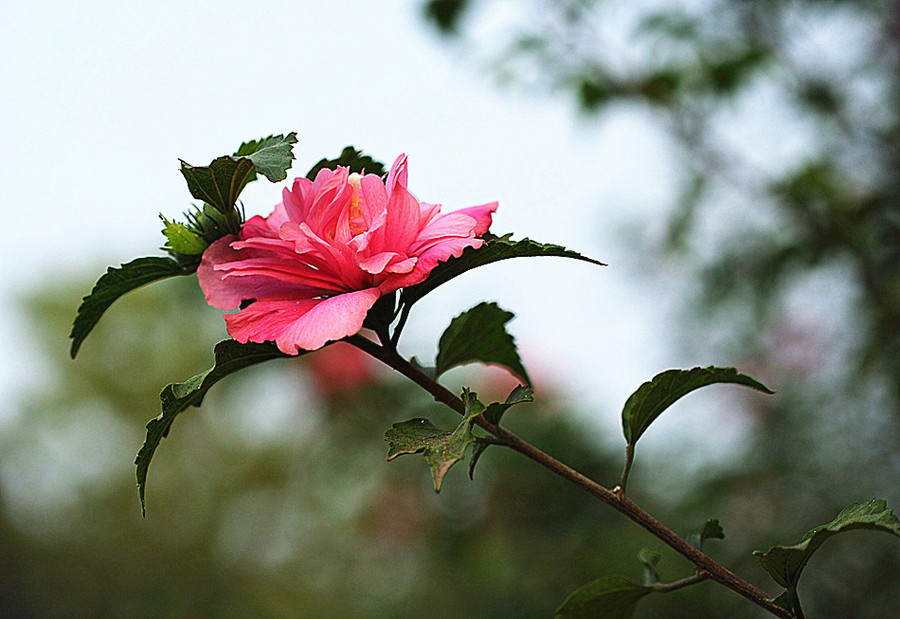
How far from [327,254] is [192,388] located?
73 millimetres

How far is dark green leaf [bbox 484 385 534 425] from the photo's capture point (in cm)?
31

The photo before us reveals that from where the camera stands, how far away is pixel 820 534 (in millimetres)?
299

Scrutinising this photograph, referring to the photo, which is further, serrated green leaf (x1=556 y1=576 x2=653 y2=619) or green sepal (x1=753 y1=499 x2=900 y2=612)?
serrated green leaf (x1=556 y1=576 x2=653 y2=619)

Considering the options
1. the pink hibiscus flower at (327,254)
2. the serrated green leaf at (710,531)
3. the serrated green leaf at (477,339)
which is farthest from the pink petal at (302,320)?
the serrated green leaf at (710,531)

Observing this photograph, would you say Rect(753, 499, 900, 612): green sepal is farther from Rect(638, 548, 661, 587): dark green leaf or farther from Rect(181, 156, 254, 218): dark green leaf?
Rect(181, 156, 254, 218): dark green leaf

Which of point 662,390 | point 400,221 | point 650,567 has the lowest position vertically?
point 650,567

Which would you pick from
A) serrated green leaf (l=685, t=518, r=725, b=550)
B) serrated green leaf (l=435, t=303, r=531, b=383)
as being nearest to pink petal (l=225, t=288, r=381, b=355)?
serrated green leaf (l=435, t=303, r=531, b=383)

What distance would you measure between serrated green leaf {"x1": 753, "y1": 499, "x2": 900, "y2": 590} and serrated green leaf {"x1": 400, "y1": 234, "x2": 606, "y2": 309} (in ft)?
0.42

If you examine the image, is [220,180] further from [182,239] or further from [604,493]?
[604,493]

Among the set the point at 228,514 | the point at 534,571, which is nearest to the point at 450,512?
the point at 534,571

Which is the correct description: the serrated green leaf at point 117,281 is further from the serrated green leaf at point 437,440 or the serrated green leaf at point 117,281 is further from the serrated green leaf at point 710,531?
the serrated green leaf at point 710,531

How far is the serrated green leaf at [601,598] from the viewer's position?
374mm

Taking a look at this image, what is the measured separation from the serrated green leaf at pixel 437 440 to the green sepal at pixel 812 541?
13cm

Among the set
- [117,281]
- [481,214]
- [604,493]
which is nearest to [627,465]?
[604,493]
